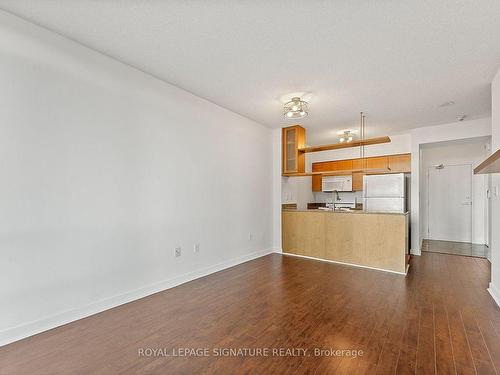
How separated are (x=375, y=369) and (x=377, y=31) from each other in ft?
8.70

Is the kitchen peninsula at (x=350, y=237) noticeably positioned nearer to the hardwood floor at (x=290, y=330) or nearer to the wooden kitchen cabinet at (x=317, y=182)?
the hardwood floor at (x=290, y=330)

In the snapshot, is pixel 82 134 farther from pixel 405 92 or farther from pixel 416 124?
pixel 416 124

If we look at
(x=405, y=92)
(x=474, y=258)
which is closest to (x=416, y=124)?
(x=405, y=92)

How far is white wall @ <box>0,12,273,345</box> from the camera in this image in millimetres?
2100

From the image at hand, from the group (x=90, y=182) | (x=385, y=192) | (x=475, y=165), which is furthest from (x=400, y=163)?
(x=90, y=182)

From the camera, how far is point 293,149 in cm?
527

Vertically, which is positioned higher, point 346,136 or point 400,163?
point 346,136

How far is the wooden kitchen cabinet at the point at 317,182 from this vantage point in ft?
23.6

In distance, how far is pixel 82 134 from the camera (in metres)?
2.51

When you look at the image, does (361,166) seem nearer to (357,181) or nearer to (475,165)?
(357,181)

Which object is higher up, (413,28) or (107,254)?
(413,28)

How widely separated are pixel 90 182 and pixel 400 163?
5827 millimetres

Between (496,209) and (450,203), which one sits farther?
(450,203)

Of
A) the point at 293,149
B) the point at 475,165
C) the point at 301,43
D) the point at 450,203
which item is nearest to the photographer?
the point at 301,43
